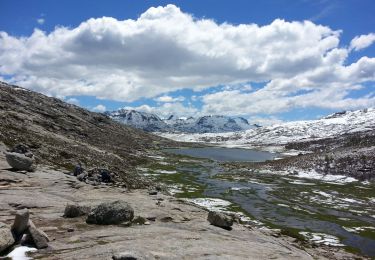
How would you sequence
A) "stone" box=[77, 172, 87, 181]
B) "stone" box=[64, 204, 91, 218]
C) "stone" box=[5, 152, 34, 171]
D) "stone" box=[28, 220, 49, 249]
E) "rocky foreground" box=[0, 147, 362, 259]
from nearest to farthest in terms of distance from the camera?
1. "stone" box=[28, 220, 49, 249]
2. "rocky foreground" box=[0, 147, 362, 259]
3. "stone" box=[64, 204, 91, 218]
4. "stone" box=[5, 152, 34, 171]
5. "stone" box=[77, 172, 87, 181]

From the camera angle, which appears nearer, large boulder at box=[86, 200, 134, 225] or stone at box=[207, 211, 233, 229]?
large boulder at box=[86, 200, 134, 225]

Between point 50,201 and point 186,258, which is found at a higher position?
point 50,201

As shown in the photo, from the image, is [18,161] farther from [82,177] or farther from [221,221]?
[221,221]

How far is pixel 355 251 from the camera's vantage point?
51156 mm

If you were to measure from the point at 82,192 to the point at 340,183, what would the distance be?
87.1m

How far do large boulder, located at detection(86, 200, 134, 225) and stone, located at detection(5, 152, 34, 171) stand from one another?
69.5ft

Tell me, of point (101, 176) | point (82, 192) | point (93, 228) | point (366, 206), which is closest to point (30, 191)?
point (82, 192)

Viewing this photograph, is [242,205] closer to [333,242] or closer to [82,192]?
[333,242]

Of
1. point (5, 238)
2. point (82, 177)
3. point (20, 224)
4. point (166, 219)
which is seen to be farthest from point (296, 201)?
point (5, 238)

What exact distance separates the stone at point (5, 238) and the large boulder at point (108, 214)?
30.2ft

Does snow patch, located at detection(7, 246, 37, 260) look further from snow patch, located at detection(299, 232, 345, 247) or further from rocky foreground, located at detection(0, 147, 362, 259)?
snow patch, located at detection(299, 232, 345, 247)

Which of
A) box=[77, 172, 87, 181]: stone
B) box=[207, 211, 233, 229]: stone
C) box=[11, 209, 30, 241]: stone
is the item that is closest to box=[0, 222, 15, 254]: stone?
box=[11, 209, 30, 241]: stone

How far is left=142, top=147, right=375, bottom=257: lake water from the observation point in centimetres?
6094

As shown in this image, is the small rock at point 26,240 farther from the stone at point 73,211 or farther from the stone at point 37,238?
the stone at point 73,211
